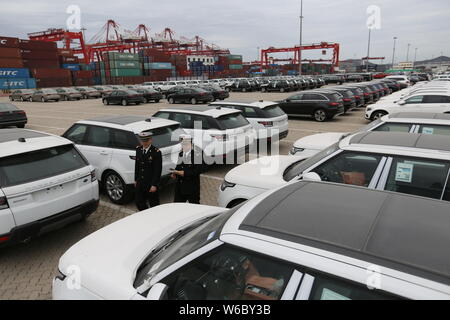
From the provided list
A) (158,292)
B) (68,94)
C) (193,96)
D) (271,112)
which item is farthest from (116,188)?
(68,94)

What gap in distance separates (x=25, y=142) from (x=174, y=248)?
346 cm

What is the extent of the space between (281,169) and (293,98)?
12524mm

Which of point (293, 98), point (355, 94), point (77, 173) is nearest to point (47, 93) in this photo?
point (293, 98)

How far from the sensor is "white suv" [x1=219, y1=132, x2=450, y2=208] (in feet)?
11.3

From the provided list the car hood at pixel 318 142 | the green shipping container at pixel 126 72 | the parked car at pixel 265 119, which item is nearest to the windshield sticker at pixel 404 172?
the car hood at pixel 318 142

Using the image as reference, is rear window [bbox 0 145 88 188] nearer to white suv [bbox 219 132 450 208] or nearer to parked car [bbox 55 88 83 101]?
white suv [bbox 219 132 450 208]

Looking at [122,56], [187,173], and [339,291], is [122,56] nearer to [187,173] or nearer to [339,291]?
[187,173]

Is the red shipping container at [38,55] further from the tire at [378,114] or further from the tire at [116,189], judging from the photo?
the tire at [116,189]

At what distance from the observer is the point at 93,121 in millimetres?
6789

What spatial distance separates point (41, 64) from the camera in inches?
2223

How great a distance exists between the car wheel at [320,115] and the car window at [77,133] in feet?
39.1

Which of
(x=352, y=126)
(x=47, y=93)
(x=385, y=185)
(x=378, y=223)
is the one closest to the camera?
(x=378, y=223)

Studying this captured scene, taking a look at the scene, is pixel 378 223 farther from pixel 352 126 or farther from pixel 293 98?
pixel 293 98

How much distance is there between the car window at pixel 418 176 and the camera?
338cm
